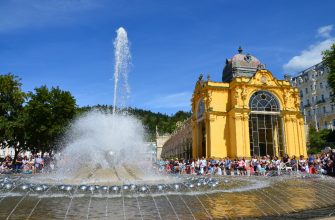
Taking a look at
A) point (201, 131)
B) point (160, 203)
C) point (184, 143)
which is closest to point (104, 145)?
point (160, 203)

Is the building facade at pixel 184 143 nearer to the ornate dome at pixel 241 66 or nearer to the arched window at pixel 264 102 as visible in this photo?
the ornate dome at pixel 241 66

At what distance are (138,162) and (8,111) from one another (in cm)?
3251

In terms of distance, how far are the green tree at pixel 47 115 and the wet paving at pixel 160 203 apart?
3334 centimetres

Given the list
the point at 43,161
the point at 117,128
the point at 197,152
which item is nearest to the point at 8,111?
the point at 43,161

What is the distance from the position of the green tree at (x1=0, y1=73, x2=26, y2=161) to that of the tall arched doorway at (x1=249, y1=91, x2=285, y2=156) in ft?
92.8

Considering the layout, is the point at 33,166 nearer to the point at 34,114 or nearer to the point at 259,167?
the point at 34,114

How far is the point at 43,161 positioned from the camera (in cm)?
3272

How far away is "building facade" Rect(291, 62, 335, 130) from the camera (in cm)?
7790

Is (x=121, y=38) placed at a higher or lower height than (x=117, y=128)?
higher

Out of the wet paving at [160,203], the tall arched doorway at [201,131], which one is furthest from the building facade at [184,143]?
the wet paving at [160,203]

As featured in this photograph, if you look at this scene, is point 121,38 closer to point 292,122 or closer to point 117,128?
point 117,128

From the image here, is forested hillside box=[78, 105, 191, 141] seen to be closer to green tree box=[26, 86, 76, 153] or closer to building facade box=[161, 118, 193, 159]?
building facade box=[161, 118, 193, 159]

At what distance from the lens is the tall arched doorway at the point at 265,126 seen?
40.9m

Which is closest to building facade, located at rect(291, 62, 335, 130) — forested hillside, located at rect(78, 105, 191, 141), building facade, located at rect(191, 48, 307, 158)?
building facade, located at rect(191, 48, 307, 158)
